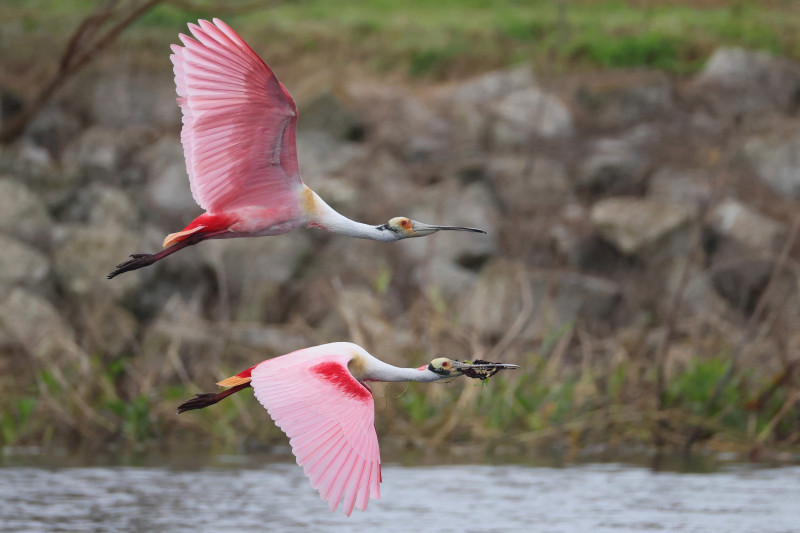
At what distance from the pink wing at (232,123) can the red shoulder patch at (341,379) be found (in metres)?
0.94

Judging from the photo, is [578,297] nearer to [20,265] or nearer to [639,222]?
[639,222]

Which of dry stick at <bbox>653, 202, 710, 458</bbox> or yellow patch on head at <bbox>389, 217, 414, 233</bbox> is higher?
yellow patch on head at <bbox>389, 217, 414, 233</bbox>

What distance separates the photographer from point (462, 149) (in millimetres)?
23781

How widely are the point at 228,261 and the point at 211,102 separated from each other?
11256 mm

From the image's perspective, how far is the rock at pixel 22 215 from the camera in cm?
1955

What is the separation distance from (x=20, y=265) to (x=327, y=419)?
35.9 feet

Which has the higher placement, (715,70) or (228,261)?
(715,70)

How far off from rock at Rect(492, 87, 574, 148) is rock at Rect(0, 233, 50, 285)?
8.04 metres

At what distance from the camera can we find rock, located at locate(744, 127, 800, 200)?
72.5ft

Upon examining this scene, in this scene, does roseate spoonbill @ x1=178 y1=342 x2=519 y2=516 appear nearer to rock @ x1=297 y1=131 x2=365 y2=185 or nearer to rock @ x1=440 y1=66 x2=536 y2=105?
rock @ x1=297 y1=131 x2=365 y2=185

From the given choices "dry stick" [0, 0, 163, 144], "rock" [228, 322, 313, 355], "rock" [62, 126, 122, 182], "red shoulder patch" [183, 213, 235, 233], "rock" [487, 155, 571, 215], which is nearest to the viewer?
"red shoulder patch" [183, 213, 235, 233]

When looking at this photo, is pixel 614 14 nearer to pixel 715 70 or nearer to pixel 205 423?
pixel 715 70

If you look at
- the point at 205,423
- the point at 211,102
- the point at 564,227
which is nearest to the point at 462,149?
the point at 564,227

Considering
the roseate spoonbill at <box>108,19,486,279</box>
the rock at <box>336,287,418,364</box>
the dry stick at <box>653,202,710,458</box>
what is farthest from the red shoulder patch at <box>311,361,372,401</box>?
the dry stick at <box>653,202,710,458</box>
